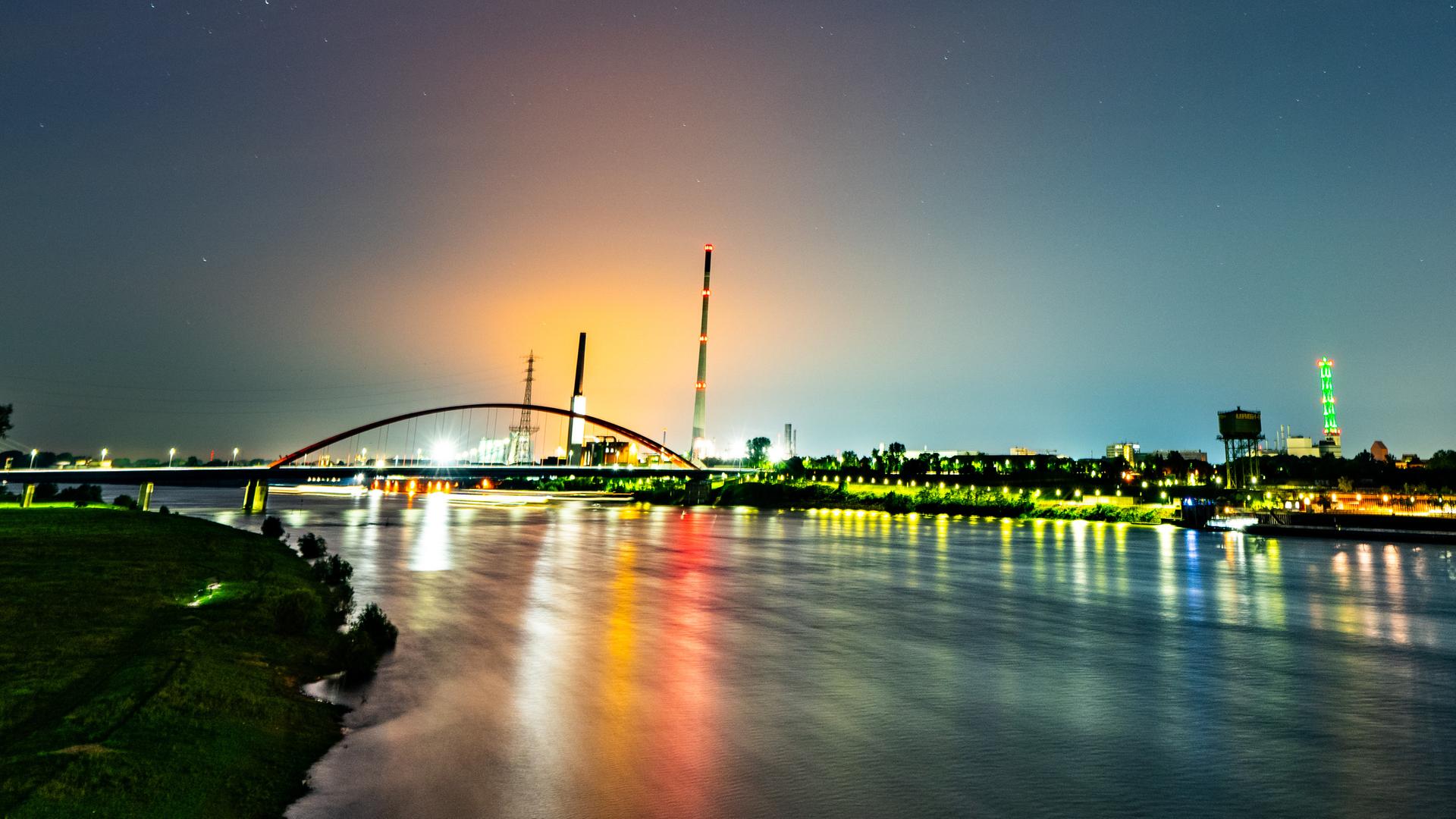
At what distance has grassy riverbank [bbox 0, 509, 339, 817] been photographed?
763 centimetres

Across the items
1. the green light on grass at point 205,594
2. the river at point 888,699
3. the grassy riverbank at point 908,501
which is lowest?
the river at point 888,699

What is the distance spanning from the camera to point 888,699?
50.3ft

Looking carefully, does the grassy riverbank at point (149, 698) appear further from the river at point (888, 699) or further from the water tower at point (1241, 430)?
the water tower at point (1241, 430)

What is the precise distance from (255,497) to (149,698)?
108 metres

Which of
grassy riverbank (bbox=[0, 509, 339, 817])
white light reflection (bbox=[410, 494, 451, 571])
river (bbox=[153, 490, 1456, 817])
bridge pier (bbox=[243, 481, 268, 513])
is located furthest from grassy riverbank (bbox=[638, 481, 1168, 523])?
grassy riverbank (bbox=[0, 509, 339, 817])

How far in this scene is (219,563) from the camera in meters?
28.2

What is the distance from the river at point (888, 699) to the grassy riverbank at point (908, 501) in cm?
8231

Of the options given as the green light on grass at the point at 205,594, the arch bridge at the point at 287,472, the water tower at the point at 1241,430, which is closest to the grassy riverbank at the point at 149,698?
the green light on grass at the point at 205,594

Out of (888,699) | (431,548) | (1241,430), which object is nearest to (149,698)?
(888,699)

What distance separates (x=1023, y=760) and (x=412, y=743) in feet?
29.8

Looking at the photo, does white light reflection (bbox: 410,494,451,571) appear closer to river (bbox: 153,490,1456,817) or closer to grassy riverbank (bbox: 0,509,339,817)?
river (bbox: 153,490,1456,817)

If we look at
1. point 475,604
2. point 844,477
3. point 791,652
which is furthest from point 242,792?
point 844,477

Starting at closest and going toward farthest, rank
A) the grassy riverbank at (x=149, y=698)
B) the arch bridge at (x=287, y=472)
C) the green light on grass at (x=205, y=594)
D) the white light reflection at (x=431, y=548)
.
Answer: the grassy riverbank at (x=149, y=698)
the green light on grass at (x=205, y=594)
the white light reflection at (x=431, y=548)
the arch bridge at (x=287, y=472)

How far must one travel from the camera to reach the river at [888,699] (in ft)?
33.7
